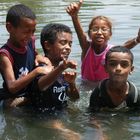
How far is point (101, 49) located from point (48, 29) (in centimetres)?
155

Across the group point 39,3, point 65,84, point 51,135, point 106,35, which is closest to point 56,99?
point 65,84

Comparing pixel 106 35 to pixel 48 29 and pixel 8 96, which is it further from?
pixel 8 96

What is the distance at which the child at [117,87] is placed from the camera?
502 cm

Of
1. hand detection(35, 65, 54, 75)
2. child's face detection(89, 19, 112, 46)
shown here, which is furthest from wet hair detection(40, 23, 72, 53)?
child's face detection(89, 19, 112, 46)

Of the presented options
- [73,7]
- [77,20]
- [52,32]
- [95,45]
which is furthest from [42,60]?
[95,45]

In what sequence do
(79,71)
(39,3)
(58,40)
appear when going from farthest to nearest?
(39,3)
(79,71)
(58,40)

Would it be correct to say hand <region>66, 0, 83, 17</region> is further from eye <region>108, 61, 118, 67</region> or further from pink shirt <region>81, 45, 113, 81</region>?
eye <region>108, 61, 118, 67</region>

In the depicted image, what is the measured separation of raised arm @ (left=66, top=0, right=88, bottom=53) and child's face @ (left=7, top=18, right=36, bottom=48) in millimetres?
954

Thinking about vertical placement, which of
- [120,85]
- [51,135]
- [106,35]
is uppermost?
[106,35]

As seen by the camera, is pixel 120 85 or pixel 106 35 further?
pixel 106 35

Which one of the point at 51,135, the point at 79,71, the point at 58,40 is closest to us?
the point at 51,135

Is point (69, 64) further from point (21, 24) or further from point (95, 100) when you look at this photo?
point (95, 100)

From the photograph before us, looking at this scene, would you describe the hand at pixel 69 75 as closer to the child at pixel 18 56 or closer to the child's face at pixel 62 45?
the child at pixel 18 56

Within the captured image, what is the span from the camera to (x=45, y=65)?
16.6ft
